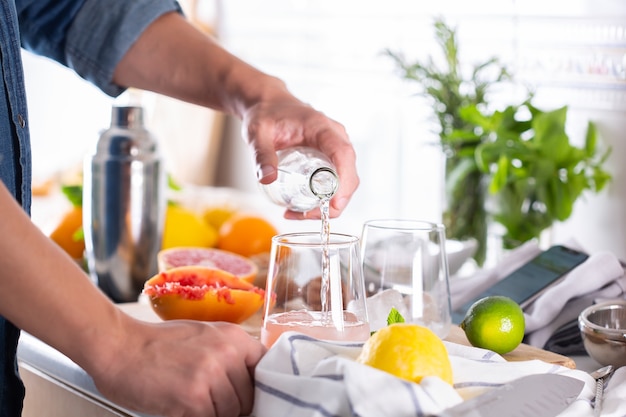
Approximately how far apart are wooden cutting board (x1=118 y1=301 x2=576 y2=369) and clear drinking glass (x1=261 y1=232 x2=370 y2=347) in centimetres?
25

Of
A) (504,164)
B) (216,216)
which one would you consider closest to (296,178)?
(216,216)

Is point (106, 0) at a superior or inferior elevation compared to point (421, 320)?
superior

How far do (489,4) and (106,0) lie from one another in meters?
1.54

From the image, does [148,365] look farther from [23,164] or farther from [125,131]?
[125,131]

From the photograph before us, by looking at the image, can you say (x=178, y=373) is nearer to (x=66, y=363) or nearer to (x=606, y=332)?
(x=66, y=363)

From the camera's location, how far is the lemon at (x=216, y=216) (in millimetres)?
1797

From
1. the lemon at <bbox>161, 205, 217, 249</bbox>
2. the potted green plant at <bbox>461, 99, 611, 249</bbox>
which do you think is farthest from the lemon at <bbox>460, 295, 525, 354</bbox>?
the potted green plant at <bbox>461, 99, 611, 249</bbox>

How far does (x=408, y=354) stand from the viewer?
765mm

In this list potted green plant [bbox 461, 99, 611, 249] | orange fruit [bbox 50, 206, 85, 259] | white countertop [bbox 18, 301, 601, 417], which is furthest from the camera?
potted green plant [bbox 461, 99, 611, 249]

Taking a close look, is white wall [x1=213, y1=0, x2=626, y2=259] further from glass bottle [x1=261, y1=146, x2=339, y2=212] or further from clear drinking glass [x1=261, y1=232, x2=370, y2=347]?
clear drinking glass [x1=261, y1=232, x2=370, y2=347]

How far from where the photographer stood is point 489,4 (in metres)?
2.61

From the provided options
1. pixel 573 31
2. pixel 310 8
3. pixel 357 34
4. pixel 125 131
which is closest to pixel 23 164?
pixel 125 131

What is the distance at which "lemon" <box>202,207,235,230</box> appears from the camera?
1797 mm

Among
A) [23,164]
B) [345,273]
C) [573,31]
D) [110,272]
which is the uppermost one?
[573,31]
